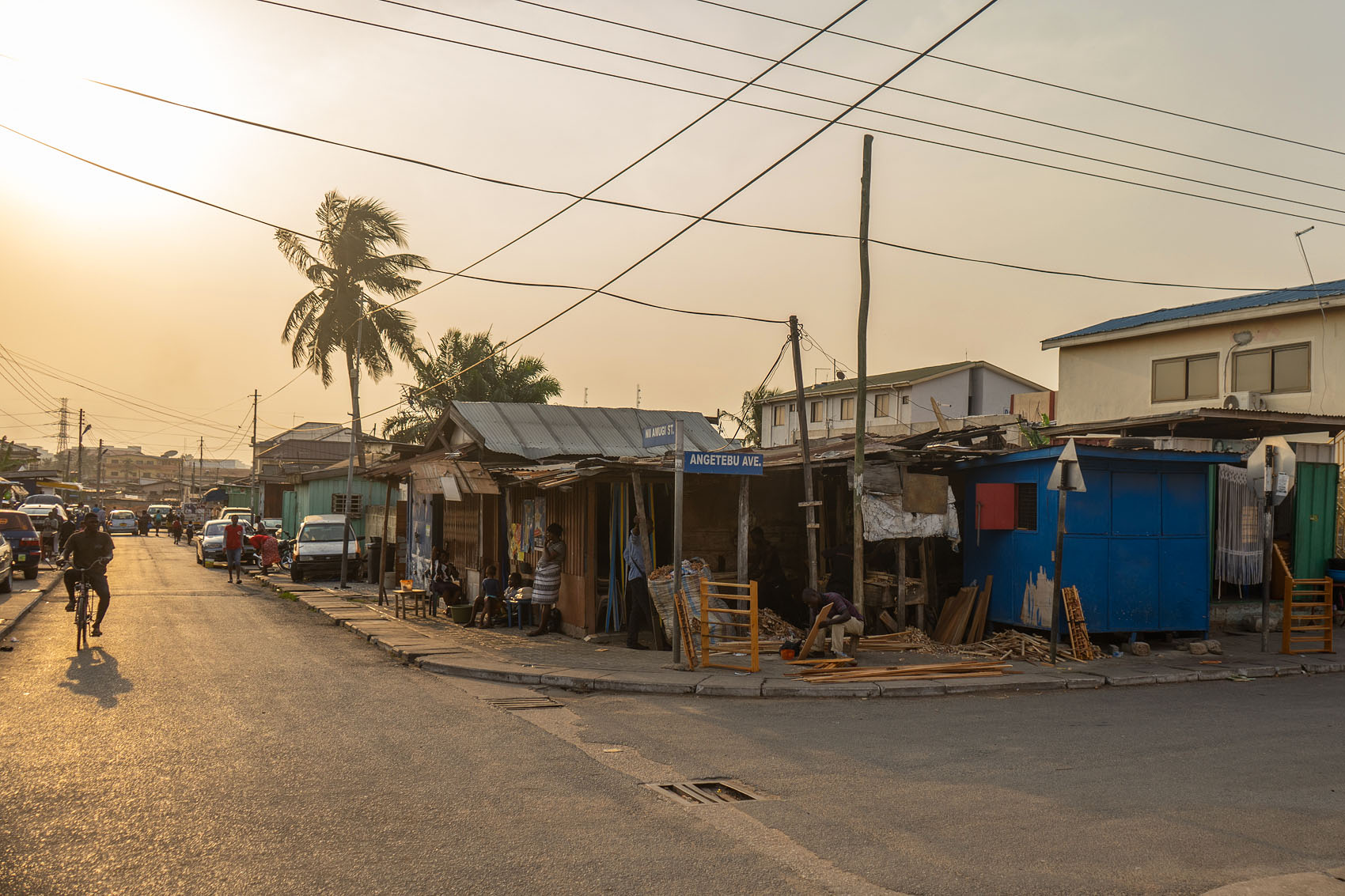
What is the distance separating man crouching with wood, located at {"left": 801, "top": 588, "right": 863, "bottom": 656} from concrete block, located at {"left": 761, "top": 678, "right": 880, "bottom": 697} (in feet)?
4.97

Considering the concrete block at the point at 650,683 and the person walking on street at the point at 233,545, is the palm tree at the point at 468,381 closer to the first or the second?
the person walking on street at the point at 233,545

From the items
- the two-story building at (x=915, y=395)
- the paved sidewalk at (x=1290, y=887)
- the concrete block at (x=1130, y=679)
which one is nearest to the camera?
the paved sidewalk at (x=1290, y=887)

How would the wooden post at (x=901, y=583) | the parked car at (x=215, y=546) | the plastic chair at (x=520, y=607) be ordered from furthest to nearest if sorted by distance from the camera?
the parked car at (x=215, y=546)
the plastic chair at (x=520, y=607)
the wooden post at (x=901, y=583)

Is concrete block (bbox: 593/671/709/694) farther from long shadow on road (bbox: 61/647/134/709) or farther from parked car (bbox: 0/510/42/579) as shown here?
parked car (bbox: 0/510/42/579)

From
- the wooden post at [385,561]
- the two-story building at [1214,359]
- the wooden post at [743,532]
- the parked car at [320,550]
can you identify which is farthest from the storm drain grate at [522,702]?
the parked car at [320,550]

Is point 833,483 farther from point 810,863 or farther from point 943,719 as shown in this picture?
point 810,863

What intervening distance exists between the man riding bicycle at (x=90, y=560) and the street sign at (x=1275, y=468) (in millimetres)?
15939

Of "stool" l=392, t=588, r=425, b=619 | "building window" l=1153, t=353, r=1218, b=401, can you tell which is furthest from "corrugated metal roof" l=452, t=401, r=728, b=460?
"building window" l=1153, t=353, r=1218, b=401

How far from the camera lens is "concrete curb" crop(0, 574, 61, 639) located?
1526cm

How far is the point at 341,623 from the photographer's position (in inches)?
733

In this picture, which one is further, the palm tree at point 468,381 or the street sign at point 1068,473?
the palm tree at point 468,381

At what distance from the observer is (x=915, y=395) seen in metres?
48.0

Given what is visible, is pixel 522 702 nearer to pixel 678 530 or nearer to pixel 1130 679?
pixel 678 530

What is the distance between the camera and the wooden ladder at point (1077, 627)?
13367mm
